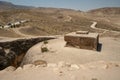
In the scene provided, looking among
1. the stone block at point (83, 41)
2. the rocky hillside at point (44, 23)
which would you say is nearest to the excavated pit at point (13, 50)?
the stone block at point (83, 41)

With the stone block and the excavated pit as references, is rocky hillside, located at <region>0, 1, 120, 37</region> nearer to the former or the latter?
the excavated pit

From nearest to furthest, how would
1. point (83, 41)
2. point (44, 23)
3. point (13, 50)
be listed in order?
point (83, 41) → point (13, 50) → point (44, 23)

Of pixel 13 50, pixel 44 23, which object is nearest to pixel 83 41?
pixel 13 50

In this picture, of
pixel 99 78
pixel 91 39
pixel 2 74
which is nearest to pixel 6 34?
pixel 91 39

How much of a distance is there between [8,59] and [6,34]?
10836mm

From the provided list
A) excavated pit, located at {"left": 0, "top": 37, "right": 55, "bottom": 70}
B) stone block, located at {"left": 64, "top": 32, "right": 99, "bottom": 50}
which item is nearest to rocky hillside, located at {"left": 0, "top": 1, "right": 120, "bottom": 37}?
excavated pit, located at {"left": 0, "top": 37, "right": 55, "bottom": 70}

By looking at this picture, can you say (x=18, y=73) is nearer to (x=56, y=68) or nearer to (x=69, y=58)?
(x=56, y=68)

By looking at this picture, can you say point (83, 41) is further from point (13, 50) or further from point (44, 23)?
point (44, 23)

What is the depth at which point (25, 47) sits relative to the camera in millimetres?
17906

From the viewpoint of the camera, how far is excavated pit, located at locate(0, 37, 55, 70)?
563 inches

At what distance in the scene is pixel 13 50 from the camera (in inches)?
651

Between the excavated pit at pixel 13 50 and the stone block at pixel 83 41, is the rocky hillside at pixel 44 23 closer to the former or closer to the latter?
the excavated pit at pixel 13 50

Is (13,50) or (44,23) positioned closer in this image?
(13,50)

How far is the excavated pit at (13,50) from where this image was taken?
46.9 feet
